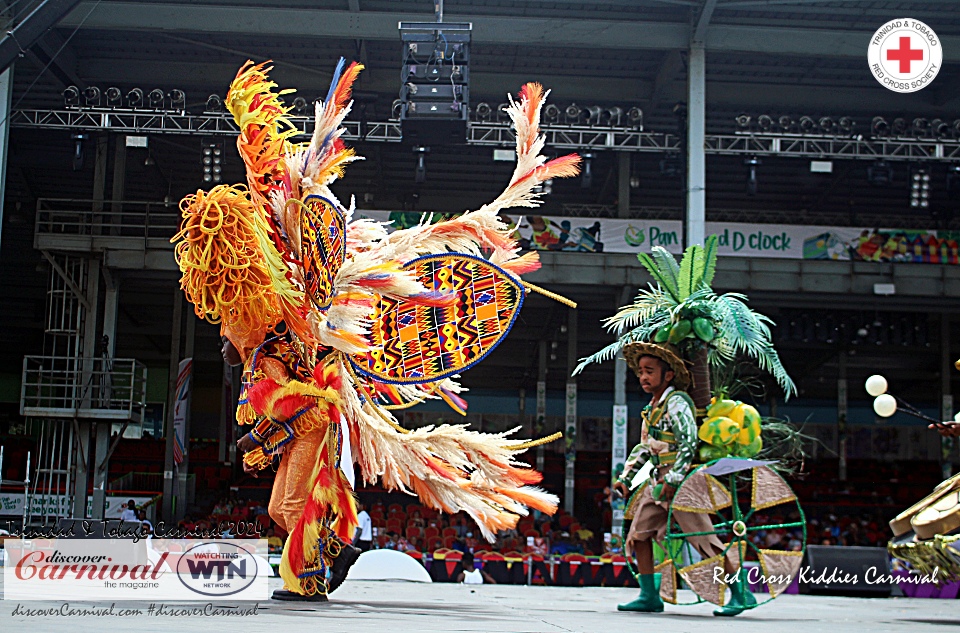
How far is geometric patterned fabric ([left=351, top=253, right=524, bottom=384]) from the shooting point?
18.2ft

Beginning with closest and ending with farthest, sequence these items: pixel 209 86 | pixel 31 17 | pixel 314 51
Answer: pixel 31 17
pixel 314 51
pixel 209 86

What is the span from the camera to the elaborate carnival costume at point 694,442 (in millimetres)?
6086

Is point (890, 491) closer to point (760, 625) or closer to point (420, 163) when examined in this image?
point (420, 163)

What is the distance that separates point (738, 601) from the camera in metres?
6.05

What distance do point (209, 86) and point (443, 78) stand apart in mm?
7086

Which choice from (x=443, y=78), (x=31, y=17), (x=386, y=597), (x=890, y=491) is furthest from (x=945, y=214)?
(x=386, y=597)

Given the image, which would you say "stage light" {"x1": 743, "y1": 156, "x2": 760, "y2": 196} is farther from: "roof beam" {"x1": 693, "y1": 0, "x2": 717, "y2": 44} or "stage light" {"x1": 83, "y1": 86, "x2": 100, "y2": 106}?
"stage light" {"x1": 83, "y1": 86, "x2": 100, "y2": 106}

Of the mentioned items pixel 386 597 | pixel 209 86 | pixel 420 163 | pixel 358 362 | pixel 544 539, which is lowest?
pixel 544 539

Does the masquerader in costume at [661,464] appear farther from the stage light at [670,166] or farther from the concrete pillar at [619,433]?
the stage light at [670,166]

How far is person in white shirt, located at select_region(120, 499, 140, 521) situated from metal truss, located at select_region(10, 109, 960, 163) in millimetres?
6187

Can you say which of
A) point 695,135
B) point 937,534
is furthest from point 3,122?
point 937,534

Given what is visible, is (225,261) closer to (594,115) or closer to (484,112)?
(484,112)

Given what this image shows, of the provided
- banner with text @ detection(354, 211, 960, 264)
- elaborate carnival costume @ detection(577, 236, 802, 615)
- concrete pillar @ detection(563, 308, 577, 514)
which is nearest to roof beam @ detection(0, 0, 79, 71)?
banner with text @ detection(354, 211, 960, 264)

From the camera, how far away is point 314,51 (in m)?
18.4
